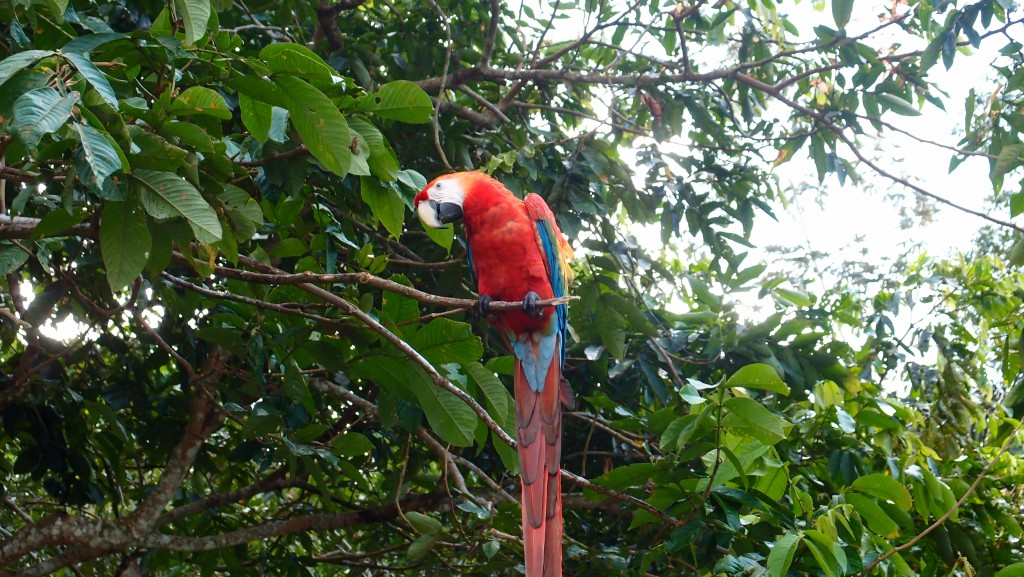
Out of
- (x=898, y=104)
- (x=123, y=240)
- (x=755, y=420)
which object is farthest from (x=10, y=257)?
(x=898, y=104)

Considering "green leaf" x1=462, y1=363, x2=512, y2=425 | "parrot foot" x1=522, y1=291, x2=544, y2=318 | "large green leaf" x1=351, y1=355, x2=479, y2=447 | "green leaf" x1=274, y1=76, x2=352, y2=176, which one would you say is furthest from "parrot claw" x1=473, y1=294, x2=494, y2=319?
"green leaf" x1=274, y1=76, x2=352, y2=176

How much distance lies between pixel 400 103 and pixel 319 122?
305mm

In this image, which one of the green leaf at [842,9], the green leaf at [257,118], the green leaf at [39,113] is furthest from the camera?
the green leaf at [842,9]

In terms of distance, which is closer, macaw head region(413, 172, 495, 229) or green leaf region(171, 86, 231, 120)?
green leaf region(171, 86, 231, 120)

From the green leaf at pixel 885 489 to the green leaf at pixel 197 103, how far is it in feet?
5.89

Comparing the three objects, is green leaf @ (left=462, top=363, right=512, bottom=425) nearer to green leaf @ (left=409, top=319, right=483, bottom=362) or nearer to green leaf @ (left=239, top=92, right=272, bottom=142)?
green leaf @ (left=409, top=319, right=483, bottom=362)

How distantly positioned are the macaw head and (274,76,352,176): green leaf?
77 centimetres

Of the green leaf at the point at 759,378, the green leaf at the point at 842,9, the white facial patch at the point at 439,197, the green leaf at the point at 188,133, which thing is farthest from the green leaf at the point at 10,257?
the green leaf at the point at 842,9

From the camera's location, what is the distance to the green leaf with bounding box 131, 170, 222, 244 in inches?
54.7

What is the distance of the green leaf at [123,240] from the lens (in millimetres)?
1458

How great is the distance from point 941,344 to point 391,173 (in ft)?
8.77

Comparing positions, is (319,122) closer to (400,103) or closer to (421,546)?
(400,103)

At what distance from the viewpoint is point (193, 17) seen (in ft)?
4.33

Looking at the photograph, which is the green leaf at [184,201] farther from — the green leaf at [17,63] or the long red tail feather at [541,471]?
the long red tail feather at [541,471]
